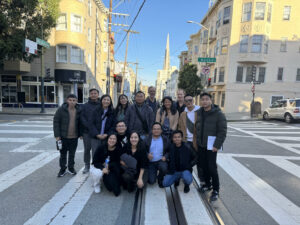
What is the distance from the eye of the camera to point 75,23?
772 inches

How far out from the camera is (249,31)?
20734 mm

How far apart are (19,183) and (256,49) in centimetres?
2444

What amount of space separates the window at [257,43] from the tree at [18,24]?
21.0 meters

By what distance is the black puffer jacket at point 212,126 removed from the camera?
3176mm

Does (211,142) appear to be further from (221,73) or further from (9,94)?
(9,94)

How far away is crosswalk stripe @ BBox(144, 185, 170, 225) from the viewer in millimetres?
2705

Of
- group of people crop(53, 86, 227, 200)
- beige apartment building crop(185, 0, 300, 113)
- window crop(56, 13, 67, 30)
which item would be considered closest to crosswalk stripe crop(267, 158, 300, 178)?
group of people crop(53, 86, 227, 200)

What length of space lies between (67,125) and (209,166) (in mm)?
3023

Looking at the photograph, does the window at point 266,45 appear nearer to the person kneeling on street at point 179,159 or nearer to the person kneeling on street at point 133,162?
the person kneeling on street at point 179,159

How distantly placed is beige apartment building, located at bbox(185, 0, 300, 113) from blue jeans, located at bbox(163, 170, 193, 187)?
1832 centimetres

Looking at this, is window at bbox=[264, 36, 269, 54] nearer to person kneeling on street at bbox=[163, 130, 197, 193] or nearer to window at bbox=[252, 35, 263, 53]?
window at bbox=[252, 35, 263, 53]

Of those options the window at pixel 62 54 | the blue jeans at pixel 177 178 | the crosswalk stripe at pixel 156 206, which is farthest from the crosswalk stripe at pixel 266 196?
the window at pixel 62 54

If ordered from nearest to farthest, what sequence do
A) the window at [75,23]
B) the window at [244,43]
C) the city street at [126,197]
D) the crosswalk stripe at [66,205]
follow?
the crosswalk stripe at [66,205] < the city street at [126,197] < the window at [75,23] < the window at [244,43]

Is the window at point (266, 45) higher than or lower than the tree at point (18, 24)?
higher
